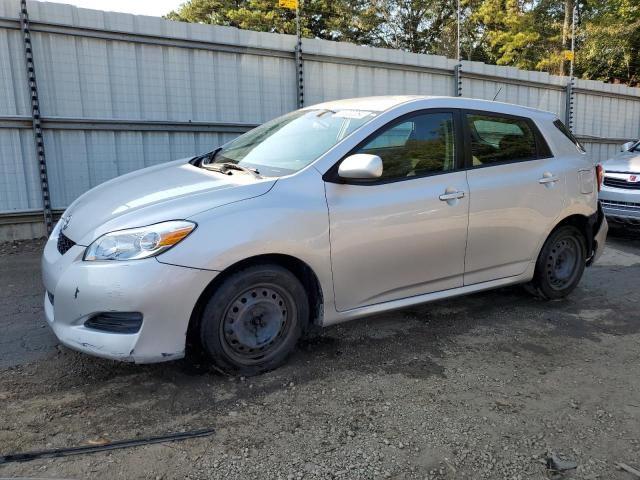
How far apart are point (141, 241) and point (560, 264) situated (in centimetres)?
359

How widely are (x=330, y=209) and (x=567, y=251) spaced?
8.45 ft

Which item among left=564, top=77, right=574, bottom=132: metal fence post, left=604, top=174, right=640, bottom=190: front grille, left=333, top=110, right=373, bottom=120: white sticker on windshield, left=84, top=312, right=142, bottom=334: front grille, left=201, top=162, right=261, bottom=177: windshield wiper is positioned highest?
left=564, top=77, right=574, bottom=132: metal fence post

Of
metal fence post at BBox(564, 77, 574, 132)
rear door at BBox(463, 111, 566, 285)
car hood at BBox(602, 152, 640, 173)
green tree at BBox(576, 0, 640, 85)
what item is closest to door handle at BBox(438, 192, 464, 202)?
rear door at BBox(463, 111, 566, 285)

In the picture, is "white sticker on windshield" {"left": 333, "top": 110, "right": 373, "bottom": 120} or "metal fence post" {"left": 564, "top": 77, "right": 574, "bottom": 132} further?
"metal fence post" {"left": 564, "top": 77, "right": 574, "bottom": 132}

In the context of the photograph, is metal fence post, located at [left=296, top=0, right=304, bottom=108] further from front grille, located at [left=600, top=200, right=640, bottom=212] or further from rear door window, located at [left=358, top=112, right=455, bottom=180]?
front grille, located at [left=600, top=200, right=640, bottom=212]

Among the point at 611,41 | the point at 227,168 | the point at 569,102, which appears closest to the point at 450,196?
the point at 227,168

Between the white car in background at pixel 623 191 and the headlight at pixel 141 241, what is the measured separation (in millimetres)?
6688

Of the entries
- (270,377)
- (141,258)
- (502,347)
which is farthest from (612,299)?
(141,258)

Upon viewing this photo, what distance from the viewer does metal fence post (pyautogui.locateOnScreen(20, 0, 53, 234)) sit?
19.9ft

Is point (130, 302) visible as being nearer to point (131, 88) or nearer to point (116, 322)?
point (116, 322)

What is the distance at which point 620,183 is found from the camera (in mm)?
7535

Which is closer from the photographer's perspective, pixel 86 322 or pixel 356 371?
pixel 86 322

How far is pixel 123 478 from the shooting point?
7.53ft

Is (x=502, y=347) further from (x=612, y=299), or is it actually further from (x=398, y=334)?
(x=612, y=299)
